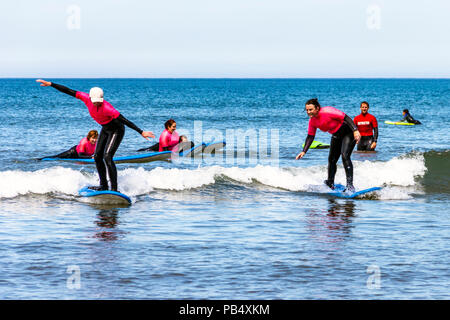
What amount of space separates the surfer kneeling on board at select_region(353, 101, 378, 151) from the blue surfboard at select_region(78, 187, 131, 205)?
388 inches

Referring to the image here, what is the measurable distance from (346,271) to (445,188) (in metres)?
9.80

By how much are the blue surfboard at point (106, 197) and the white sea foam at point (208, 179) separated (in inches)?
59.7

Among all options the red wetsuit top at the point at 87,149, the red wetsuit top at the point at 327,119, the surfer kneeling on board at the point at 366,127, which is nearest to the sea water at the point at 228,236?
the red wetsuit top at the point at 87,149

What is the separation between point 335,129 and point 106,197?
196 inches

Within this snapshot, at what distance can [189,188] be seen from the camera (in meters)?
16.4

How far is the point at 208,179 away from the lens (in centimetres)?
1722

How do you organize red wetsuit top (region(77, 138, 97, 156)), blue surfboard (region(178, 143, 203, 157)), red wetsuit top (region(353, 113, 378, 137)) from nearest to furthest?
red wetsuit top (region(77, 138, 97, 156)), red wetsuit top (region(353, 113, 378, 137)), blue surfboard (region(178, 143, 203, 157))

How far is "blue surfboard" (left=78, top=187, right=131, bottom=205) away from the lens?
43.0ft

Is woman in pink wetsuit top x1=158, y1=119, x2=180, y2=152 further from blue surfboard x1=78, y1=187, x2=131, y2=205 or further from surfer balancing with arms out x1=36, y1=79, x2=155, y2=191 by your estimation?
surfer balancing with arms out x1=36, y1=79, x2=155, y2=191

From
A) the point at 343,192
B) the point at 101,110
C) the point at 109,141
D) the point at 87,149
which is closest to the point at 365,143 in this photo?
the point at 343,192

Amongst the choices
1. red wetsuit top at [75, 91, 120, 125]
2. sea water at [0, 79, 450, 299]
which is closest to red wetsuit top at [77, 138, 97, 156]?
sea water at [0, 79, 450, 299]

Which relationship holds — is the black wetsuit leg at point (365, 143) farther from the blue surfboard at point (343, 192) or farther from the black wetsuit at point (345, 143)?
the black wetsuit at point (345, 143)
